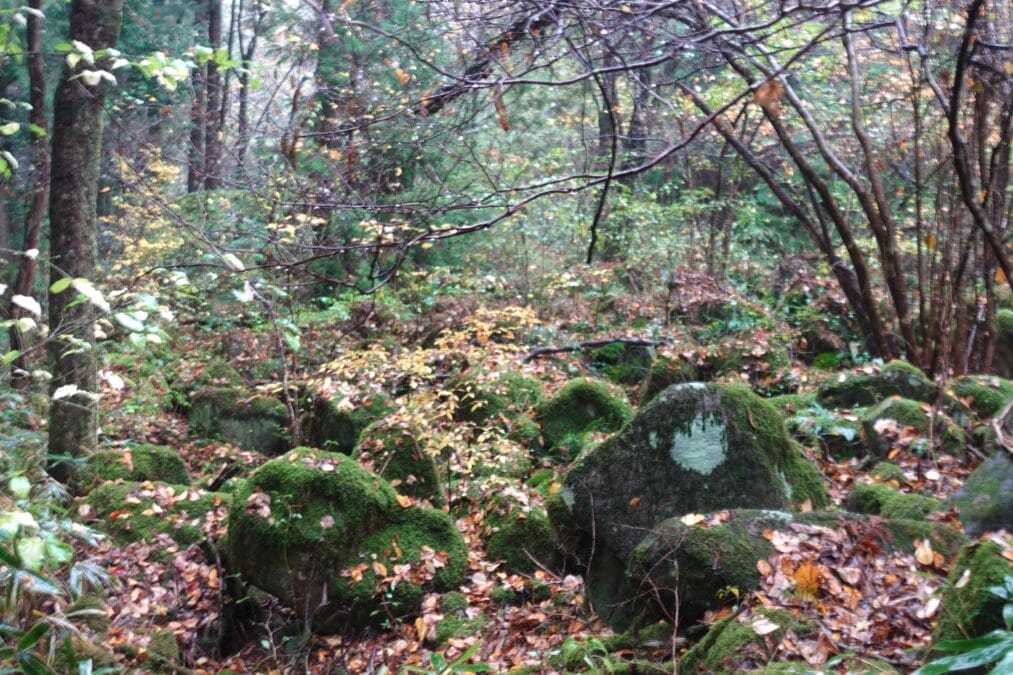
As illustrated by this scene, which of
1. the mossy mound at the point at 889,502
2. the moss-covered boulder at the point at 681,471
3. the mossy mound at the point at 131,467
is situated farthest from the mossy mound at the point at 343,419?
the mossy mound at the point at 889,502

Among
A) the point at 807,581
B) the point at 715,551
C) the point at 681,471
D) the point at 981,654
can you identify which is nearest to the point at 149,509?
the point at 681,471

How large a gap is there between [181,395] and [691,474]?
7596mm

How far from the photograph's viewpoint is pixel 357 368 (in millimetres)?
Result: 8516

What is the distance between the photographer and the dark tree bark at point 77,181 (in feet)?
20.9

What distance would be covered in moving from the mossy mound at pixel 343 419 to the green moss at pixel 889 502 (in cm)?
476

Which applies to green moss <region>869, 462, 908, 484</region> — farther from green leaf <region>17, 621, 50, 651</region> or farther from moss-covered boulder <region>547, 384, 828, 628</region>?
green leaf <region>17, 621, 50, 651</region>

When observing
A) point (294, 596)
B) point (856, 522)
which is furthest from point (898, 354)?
point (294, 596)

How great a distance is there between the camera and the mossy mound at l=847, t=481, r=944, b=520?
187 inches

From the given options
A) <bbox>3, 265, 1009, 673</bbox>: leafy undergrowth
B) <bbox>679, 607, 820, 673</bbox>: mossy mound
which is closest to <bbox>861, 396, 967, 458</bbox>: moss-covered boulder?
<bbox>3, 265, 1009, 673</bbox>: leafy undergrowth

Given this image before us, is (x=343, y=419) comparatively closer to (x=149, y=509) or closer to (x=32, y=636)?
(x=149, y=509)

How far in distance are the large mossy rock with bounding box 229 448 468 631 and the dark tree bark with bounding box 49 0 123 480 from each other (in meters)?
2.02

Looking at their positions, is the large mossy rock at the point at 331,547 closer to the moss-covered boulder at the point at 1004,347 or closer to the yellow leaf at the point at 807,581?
the yellow leaf at the point at 807,581

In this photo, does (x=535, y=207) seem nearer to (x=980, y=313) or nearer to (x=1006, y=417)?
(x=980, y=313)

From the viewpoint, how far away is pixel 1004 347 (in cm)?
884
